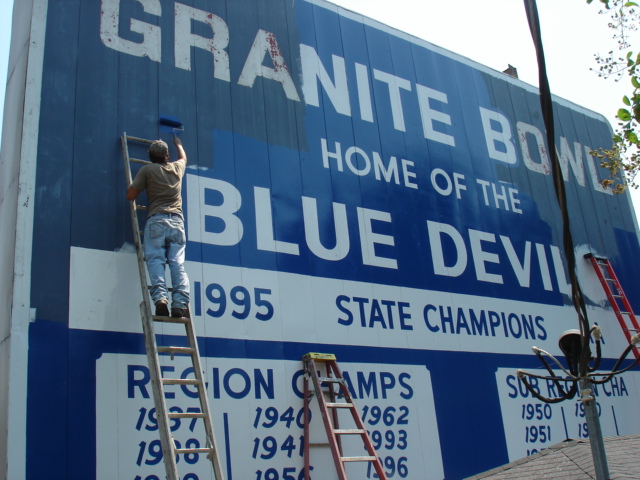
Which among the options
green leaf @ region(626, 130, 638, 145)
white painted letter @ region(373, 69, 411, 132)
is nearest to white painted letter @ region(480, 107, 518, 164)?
white painted letter @ region(373, 69, 411, 132)

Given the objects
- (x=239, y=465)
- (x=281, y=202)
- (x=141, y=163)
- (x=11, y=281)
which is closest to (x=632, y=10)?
(x=281, y=202)

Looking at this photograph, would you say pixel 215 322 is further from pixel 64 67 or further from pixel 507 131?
pixel 507 131

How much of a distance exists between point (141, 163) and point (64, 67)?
4.04ft

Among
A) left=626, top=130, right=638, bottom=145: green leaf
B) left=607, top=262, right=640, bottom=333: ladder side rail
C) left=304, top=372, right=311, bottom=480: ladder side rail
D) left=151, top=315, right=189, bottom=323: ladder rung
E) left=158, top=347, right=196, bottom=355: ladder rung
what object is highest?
left=626, top=130, right=638, bottom=145: green leaf

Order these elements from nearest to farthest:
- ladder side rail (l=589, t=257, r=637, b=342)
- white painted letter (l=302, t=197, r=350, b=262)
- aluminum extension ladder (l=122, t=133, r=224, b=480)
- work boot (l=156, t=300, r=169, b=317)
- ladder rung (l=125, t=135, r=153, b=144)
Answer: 1. aluminum extension ladder (l=122, t=133, r=224, b=480)
2. work boot (l=156, t=300, r=169, b=317)
3. ladder rung (l=125, t=135, r=153, b=144)
4. white painted letter (l=302, t=197, r=350, b=262)
5. ladder side rail (l=589, t=257, r=637, b=342)

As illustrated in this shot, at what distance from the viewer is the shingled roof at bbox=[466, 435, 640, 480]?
5.68 metres

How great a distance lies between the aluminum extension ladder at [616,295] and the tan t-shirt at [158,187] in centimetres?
751

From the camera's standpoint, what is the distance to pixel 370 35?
1045cm

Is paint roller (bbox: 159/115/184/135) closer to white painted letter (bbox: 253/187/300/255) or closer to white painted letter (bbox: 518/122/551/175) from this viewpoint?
white painted letter (bbox: 253/187/300/255)

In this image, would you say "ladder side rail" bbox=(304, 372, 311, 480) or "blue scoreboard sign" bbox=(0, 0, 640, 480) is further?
"ladder side rail" bbox=(304, 372, 311, 480)

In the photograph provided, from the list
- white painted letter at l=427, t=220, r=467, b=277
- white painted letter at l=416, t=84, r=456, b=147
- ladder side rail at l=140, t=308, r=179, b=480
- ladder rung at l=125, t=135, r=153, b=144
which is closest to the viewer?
ladder side rail at l=140, t=308, r=179, b=480

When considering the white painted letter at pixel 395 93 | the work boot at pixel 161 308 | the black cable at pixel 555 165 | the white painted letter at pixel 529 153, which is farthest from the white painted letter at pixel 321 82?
the black cable at pixel 555 165

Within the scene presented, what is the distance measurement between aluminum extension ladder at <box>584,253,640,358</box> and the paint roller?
720 cm

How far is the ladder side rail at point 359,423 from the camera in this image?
6.94 m
